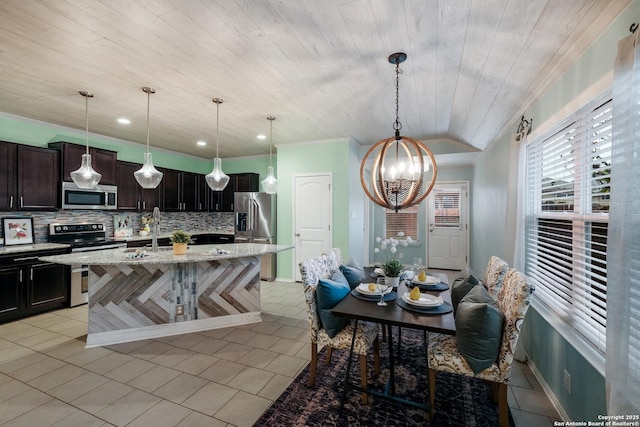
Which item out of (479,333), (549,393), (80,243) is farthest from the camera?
(80,243)

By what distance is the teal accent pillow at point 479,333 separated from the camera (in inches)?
67.3

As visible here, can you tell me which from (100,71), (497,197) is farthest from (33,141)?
(497,197)

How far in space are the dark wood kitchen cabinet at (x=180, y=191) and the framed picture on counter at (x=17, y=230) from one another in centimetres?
194

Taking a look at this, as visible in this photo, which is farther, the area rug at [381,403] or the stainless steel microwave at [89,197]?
the stainless steel microwave at [89,197]

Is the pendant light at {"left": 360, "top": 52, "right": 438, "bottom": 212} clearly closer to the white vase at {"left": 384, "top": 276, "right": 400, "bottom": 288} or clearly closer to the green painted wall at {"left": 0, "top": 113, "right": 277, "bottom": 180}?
the white vase at {"left": 384, "top": 276, "right": 400, "bottom": 288}

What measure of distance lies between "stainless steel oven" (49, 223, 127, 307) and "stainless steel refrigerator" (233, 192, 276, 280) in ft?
6.65

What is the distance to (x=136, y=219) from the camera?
5449mm

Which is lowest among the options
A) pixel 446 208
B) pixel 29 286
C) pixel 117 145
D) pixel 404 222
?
pixel 29 286

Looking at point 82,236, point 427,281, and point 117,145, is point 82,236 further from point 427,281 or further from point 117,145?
point 427,281

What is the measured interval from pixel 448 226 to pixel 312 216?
3467mm

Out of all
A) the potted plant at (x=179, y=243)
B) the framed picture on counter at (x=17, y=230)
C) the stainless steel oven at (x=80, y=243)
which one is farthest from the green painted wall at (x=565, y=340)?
the framed picture on counter at (x=17, y=230)

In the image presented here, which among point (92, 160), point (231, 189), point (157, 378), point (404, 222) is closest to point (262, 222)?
point (231, 189)

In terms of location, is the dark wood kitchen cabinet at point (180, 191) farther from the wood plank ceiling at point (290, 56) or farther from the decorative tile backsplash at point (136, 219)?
the wood plank ceiling at point (290, 56)

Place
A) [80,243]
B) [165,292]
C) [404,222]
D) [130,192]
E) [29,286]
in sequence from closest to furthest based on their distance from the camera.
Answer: [165,292]
[29,286]
[80,243]
[130,192]
[404,222]
